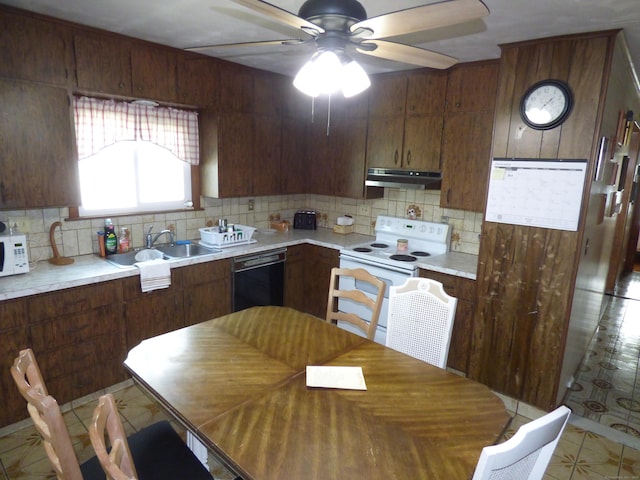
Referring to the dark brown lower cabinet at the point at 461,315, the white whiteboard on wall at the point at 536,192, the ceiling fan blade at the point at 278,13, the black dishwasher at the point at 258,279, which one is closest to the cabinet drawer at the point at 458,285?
the dark brown lower cabinet at the point at 461,315

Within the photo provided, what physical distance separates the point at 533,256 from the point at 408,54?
5.45 ft

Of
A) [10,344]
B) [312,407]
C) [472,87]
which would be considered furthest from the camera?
[472,87]

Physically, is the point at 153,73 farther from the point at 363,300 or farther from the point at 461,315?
the point at 461,315

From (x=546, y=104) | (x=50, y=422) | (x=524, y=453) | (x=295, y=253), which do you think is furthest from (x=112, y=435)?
(x=295, y=253)

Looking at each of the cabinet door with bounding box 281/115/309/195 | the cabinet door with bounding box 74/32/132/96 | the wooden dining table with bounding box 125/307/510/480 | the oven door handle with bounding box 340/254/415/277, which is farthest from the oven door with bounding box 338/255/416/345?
the cabinet door with bounding box 74/32/132/96

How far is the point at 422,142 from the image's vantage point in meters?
Answer: 3.49

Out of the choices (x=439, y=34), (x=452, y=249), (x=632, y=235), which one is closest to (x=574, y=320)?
(x=452, y=249)

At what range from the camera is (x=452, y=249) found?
3662mm

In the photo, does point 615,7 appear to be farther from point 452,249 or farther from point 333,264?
point 333,264

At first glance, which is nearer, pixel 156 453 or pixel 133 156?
pixel 156 453

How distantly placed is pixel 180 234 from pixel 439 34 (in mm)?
2580

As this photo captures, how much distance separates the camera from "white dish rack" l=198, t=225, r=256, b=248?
342 cm

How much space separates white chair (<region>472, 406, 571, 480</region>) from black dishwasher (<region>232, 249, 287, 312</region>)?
103 inches

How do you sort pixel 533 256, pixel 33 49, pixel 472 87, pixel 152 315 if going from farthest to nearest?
pixel 472 87, pixel 152 315, pixel 533 256, pixel 33 49
